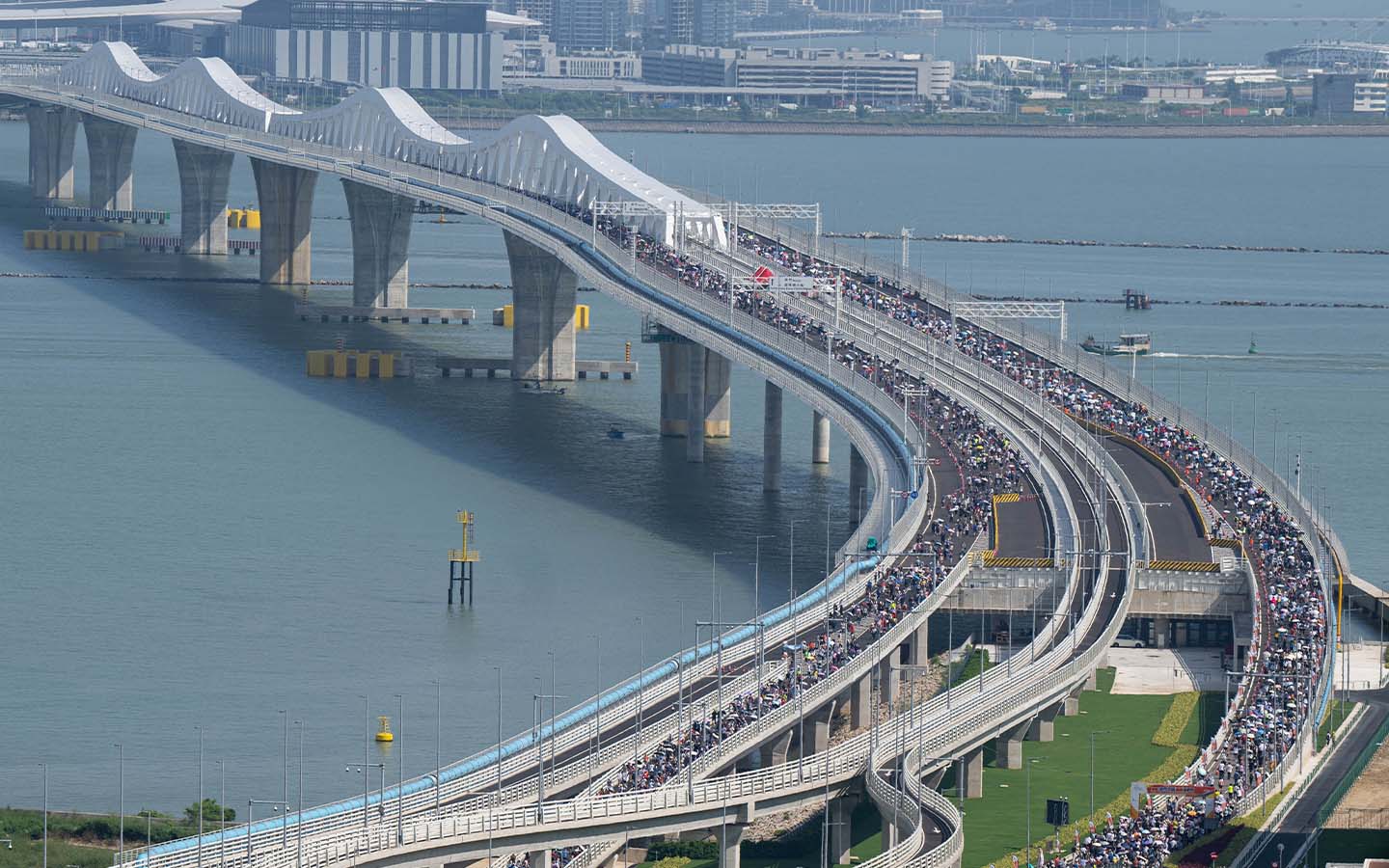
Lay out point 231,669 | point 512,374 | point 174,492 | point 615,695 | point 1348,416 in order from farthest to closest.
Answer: point 512,374, point 1348,416, point 174,492, point 231,669, point 615,695

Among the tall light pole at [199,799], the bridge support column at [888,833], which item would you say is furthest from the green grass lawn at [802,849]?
the tall light pole at [199,799]

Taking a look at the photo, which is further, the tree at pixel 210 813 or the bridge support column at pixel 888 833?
the tree at pixel 210 813

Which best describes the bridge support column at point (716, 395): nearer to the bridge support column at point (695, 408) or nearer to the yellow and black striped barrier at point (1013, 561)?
the bridge support column at point (695, 408)

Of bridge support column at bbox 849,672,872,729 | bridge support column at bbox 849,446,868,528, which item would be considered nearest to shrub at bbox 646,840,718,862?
bridge support column at bbox 849,672,872,729

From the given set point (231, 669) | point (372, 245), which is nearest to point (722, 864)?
point (231, 669)

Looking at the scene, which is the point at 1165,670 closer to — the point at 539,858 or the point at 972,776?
the point at 972,776

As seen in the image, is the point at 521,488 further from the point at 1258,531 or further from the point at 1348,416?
the point at 1348,416

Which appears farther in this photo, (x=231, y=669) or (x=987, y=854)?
(x=231, y=669)
